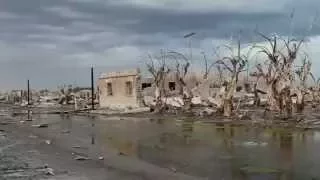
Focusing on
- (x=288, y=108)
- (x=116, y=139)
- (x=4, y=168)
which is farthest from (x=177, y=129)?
(x=4, y=168)

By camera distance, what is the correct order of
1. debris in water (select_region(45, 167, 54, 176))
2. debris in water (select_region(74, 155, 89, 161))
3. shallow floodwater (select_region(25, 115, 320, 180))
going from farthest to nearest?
debris in water (select_region(74, 155, 89, 161)) → debris in water (select_region(45, 167, 54, 176)) → shallow floodwater (select_region(25, 115, 320, 180))

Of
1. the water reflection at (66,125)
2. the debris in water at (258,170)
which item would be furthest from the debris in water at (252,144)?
the water reflection at (66,125)

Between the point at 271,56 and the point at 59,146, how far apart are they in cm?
1805

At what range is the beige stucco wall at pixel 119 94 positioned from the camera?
185ft

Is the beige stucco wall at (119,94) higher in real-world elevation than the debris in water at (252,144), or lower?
higher

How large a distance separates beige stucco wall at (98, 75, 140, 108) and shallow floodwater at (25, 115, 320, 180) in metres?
25.3

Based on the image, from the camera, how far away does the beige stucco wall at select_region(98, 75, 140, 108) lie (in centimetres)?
5634

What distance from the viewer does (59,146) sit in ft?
75.2

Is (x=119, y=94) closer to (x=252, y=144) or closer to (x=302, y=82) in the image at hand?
(x=302, y=82)

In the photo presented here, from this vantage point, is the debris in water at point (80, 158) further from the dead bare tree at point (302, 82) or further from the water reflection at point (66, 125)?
the dead bare tree at point (302, 82)

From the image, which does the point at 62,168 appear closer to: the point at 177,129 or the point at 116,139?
the point at 116,139

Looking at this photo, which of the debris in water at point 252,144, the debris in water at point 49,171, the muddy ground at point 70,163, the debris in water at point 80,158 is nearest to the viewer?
the muddy ground at point 70,163

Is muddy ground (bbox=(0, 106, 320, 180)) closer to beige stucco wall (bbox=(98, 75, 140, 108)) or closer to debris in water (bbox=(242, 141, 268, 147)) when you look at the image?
debris in water (bbox=(242, 141, 268, 147))

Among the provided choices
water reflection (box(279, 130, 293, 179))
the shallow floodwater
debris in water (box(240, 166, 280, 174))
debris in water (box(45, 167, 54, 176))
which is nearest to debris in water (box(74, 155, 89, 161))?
the shallow floodwater
